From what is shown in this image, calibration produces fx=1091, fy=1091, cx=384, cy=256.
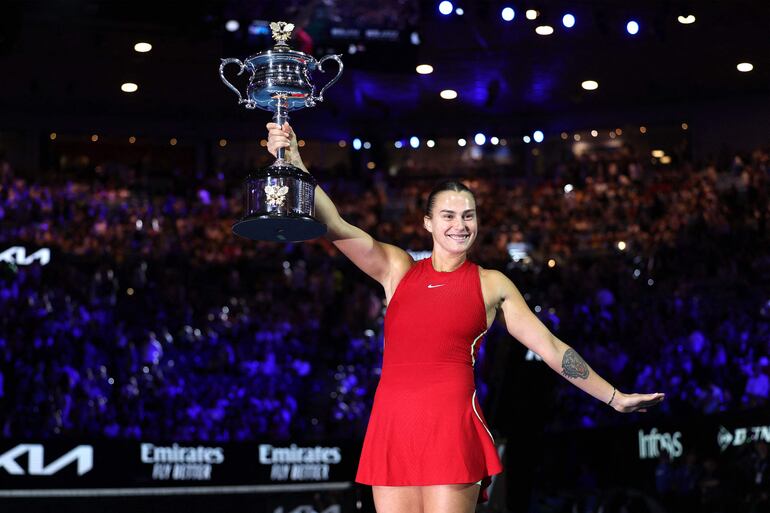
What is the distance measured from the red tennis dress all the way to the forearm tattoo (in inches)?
12.5

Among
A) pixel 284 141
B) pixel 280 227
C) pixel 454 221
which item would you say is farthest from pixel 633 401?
pixel 284 141

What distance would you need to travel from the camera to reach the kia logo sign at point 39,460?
9.56m

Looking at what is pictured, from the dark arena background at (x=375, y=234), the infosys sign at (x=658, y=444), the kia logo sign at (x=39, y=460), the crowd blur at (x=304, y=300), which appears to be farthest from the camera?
the crowd blur at (x=304, y=300)

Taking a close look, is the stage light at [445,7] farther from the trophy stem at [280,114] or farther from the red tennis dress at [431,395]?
the red tennis dress at [431,395]

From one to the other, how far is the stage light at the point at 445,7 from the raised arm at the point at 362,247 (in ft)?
29.4

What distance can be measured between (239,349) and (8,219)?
3.58 meters

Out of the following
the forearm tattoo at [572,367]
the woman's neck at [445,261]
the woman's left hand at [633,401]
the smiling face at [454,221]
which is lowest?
the woman's left hand at [633,401]

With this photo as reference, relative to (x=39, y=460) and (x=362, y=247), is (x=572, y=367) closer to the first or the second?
(x=362, y=247)

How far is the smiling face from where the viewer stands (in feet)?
11.6

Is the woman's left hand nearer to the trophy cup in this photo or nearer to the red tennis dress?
the red tennis dress

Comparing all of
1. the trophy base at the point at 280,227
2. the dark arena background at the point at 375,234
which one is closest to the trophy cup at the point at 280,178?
the trophy base at the point at 280,227

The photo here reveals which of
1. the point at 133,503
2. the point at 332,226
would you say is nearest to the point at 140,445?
the point at 133,503

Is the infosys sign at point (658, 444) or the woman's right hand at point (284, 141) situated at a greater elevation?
the woman's right hand at point (284, 141)

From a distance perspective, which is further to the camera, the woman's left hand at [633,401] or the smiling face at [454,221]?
the woman's left hand at [633,401]
